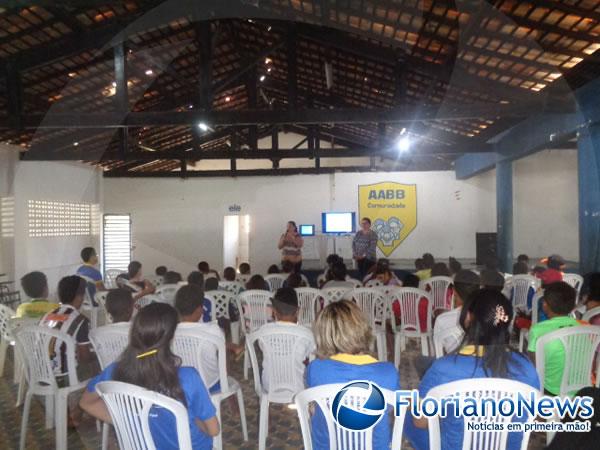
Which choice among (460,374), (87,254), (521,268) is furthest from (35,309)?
(521,268)

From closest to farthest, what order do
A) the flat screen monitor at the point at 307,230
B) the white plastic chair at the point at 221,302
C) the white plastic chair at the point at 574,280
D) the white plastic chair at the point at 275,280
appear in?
1. the white plastic chair at the point at 221,302
2. the white plastic chair at the point at 574,280
3. the white plastic chair at the point at 275,280
4. the flat screen monitor at the point at 307,230

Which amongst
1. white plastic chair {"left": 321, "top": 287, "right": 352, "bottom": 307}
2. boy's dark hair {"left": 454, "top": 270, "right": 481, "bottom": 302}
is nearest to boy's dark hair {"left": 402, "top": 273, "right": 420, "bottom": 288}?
white plastic chair {"left": 321, "top": 287, "right": 352, "bottom": 307}

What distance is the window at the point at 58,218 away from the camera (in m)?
8.38

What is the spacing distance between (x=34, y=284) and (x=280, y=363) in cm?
219

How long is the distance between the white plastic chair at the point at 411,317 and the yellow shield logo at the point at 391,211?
718 centimetres

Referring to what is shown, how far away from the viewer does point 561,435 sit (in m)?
0.98

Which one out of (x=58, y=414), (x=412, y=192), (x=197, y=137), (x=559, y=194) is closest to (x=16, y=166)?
(x=197, y=137)

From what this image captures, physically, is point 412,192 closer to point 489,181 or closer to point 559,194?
point 489,181

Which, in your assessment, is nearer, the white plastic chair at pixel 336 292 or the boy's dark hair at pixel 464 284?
the boy's dark hair at pixel 464 284

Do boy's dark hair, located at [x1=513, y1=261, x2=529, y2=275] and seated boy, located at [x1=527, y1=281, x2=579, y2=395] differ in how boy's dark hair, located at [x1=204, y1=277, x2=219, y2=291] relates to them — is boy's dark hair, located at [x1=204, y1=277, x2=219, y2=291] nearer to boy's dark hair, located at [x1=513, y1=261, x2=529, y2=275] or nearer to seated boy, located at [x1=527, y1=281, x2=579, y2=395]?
seated boy, located at [x1=527, y1=281, x2=579, y2=395]

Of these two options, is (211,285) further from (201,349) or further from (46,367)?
(201,349)

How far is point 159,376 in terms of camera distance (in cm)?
162

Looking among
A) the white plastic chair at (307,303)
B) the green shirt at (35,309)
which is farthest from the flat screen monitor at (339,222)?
the green shirt at (35,309)

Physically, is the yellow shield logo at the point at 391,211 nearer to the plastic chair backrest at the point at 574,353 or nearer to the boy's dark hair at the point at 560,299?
the boy's dark hair at the point at 560,299
